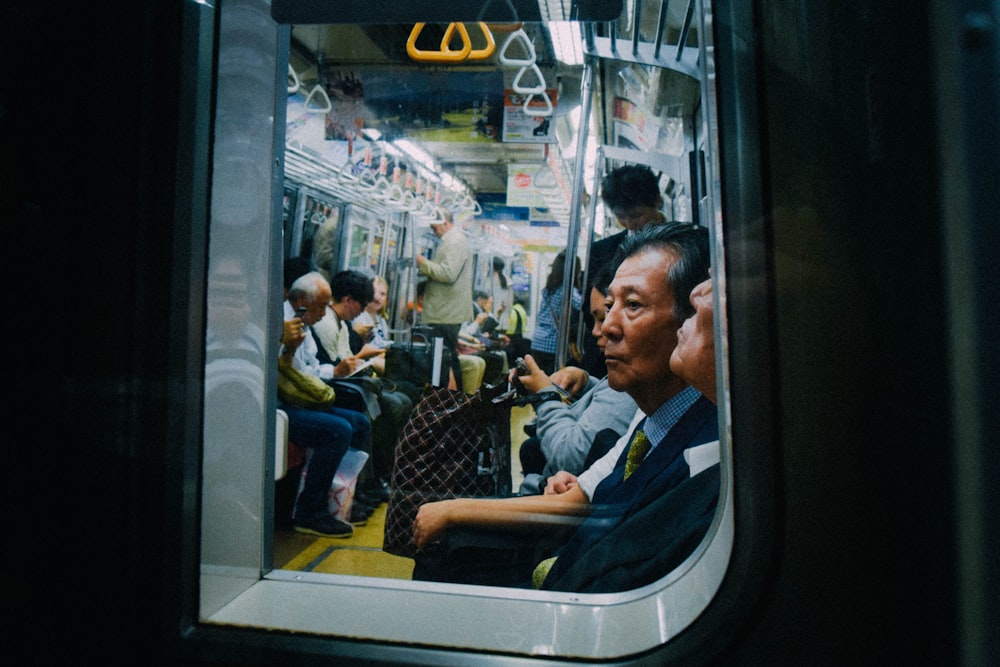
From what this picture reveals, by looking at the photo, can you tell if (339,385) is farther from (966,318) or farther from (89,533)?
(966,318)

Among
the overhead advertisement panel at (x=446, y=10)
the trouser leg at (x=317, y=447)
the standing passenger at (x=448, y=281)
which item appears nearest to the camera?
the overhead advertisement panel at (x=446, y=10)

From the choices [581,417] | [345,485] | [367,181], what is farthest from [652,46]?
[345,485]

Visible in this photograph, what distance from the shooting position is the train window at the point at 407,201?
40.9 inches

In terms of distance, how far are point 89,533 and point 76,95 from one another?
68 cm

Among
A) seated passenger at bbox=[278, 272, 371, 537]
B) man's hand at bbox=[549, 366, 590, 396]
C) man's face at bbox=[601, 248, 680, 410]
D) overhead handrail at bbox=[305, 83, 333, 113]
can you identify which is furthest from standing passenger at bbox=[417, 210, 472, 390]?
man's face at bbox=[601, 248, 680, 410]

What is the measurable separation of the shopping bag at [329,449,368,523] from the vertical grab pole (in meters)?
1.25

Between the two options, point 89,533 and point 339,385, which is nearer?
point 89,533

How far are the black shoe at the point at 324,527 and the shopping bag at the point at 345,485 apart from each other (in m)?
0.04

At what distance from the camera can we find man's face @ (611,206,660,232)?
7.09 ft

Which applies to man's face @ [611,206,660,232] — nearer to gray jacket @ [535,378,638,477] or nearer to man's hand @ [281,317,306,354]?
gray jacket @ [535,378,638,477]

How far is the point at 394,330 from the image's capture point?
3566 millimetres

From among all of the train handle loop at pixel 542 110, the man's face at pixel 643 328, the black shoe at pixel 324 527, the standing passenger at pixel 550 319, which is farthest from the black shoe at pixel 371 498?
the train handle loop at pixel 542 110

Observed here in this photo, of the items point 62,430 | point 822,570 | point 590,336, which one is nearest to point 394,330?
point 590,336

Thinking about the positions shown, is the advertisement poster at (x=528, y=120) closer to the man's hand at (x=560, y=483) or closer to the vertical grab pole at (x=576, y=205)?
the vertical grab pole at (x=576, y=205)
